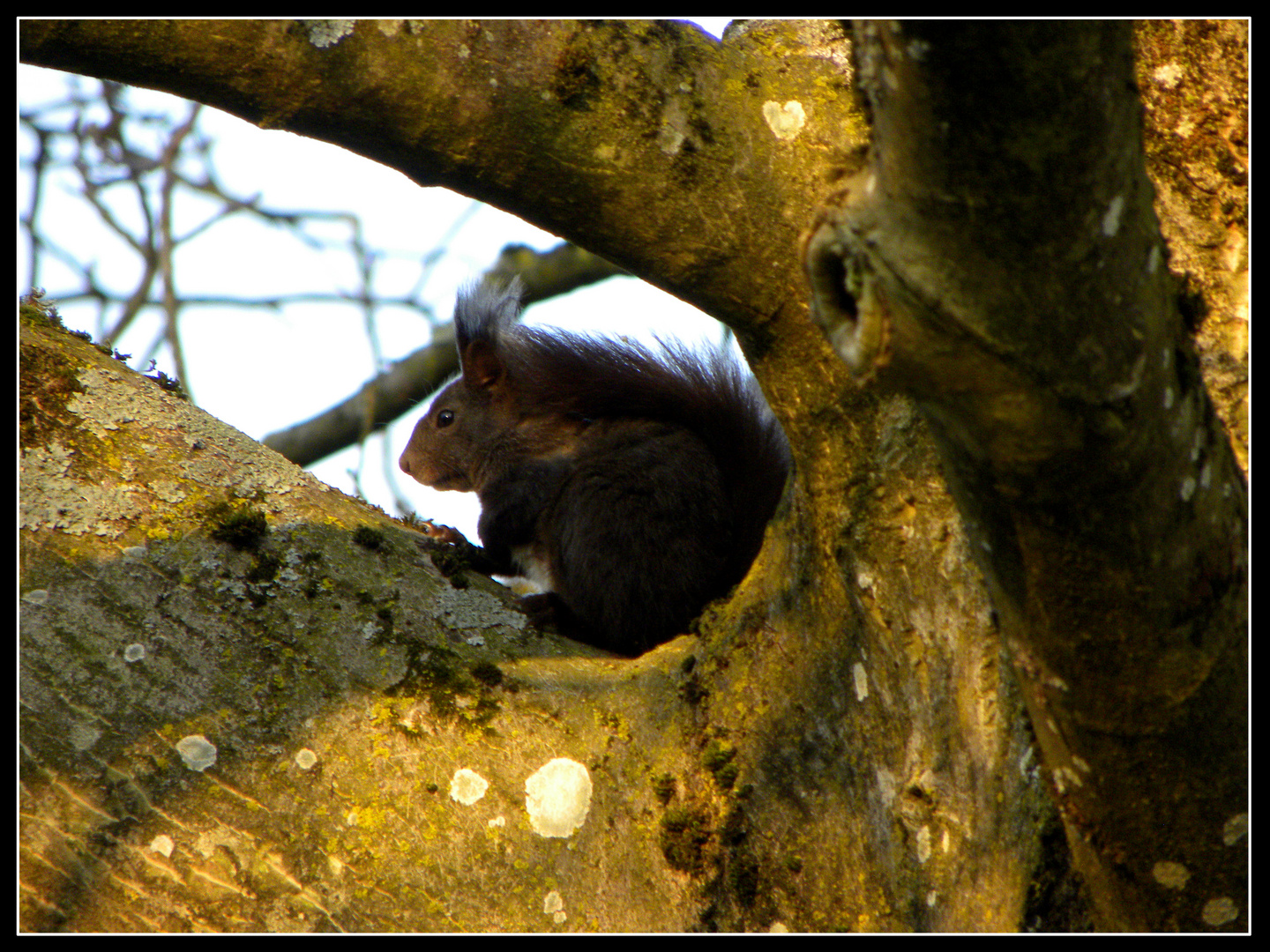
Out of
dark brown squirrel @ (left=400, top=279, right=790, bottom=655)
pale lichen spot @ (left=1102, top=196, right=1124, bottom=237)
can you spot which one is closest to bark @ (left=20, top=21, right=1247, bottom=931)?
pale lichen spot @ (left=1102, top=196, right=1124, bottom=237)

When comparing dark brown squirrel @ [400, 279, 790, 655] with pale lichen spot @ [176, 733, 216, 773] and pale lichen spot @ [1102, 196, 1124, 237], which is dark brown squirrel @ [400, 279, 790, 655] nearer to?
pale lichen spot @ [176, 733, 216, 773]

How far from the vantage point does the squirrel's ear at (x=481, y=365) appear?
3965 mm

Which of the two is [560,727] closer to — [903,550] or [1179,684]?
[903,550]

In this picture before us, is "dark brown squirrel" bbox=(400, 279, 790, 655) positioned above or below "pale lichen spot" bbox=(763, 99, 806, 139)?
below

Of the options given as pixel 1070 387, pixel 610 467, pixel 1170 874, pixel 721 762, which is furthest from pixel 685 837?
pixel 610 467

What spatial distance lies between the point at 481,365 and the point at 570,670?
220 centimetres

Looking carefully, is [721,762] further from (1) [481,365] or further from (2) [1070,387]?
(1) [481,365]

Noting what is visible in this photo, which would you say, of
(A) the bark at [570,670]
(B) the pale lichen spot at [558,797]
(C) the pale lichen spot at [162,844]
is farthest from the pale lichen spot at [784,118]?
(C) the pale lichen spot at [162,844]

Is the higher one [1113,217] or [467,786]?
[1113,217]

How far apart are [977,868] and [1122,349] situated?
0.92m

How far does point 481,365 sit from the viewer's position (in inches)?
158

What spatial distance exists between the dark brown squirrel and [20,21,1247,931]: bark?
77 cm

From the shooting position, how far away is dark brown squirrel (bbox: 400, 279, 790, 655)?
9.14 ft

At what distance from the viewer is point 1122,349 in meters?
0.97
